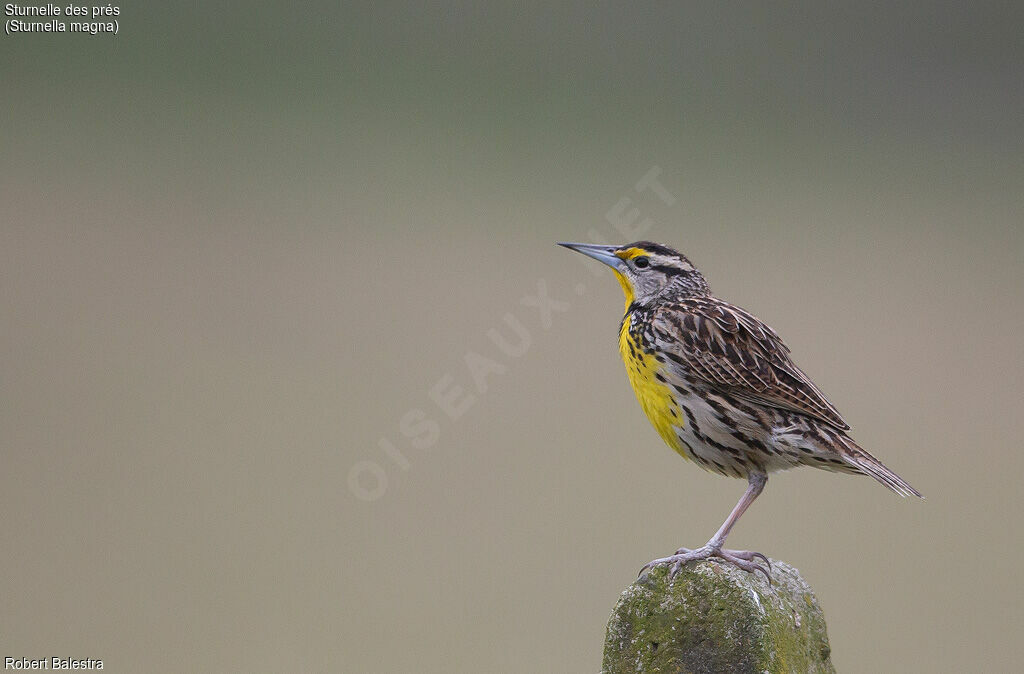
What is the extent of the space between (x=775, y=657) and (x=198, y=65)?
19047 millimetres

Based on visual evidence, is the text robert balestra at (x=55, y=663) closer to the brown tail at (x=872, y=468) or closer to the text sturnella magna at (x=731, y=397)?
the text sturnella magna at (x=731, y=397)

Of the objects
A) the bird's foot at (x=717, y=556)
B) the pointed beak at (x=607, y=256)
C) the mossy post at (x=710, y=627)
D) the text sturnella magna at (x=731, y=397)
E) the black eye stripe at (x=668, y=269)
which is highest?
the pointed beak at (x=607, y=256)

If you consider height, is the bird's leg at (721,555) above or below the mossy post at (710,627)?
above

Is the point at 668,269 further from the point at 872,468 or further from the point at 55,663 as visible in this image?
the point at 55,663

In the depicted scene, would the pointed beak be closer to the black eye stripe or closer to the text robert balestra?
the black eye stripe

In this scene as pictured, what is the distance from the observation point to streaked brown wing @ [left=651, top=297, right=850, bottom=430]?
8.64 ft

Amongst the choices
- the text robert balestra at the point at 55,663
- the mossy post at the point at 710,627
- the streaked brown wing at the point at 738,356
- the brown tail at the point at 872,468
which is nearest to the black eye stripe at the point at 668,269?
the streaked brown wing at the point at 738,356

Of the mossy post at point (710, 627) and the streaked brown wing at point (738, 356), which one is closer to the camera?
the mossy post at point (710, 627)

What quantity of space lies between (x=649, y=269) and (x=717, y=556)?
0.89m

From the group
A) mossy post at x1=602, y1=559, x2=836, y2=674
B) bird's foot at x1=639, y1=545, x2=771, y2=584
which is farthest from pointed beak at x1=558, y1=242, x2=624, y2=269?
mossy post at x1=602, y1=559, x2=836, y2=674

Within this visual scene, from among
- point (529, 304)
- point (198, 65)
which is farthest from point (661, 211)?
point (198, 65)

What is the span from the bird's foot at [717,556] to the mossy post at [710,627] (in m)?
0.02

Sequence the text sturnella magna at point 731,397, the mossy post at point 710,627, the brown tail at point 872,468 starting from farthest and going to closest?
the text sturnella magna at point 731,397
the brown tail at point 872,468
the mossy post at point 710,627

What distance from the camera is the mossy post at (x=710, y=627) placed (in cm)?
187
